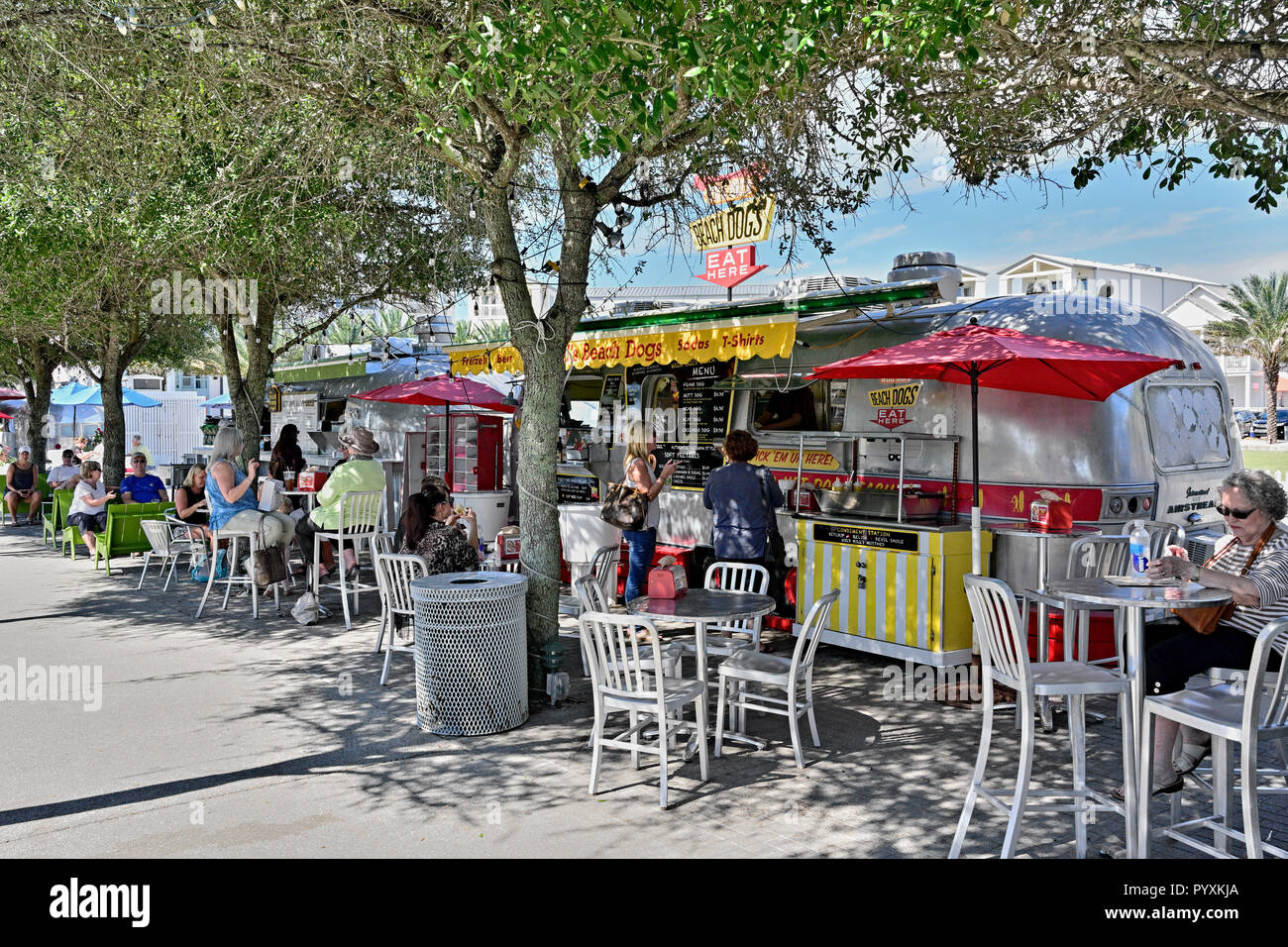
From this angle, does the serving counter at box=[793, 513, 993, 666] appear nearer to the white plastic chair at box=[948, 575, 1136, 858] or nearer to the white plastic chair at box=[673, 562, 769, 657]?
the white plastic chair at box=[673, 562, 769, 657]

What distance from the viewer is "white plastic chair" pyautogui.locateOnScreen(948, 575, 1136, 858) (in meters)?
4.25

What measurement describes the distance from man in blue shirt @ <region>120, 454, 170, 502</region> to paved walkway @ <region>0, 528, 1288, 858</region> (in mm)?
6332

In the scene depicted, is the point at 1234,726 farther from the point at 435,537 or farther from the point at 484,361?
the point at 484,361

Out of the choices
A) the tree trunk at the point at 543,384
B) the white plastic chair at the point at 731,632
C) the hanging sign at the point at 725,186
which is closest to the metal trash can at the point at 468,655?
the tree trunk at the point at 543,384

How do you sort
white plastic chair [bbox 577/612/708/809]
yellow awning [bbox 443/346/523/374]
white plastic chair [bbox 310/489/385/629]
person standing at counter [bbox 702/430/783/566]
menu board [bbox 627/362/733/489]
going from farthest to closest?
yellow awning [bbox 443/346/523/374] → menu board [bbox 627/362/733/489] → white plastic chair [bbox 310/489/385/629] → person standing at counter [bbox 702/430/783/566] → white plastic chair [bbox 577/612/708/809]

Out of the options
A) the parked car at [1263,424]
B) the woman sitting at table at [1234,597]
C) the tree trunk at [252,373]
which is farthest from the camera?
the parked car at [1263,424]

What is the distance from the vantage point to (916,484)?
26.0ft

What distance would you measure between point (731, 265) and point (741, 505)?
11.8 ft

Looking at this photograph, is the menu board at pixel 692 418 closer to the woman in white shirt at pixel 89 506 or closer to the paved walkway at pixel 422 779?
the paved walkway at pixel 422 779

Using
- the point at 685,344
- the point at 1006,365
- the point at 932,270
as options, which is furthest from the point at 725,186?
the point at 1006,365

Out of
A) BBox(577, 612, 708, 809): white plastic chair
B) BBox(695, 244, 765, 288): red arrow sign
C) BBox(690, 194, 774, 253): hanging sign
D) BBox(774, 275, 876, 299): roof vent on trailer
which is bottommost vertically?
BBox(577, 612, 708, 809): white plastic chair

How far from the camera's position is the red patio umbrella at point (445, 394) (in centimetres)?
1189

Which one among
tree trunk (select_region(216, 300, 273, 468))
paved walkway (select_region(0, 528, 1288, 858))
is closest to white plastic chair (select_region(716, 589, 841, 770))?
paved walkway (select_region(0, 528, 1288, 858))

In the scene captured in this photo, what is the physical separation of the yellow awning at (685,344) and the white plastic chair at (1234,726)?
466 cm
